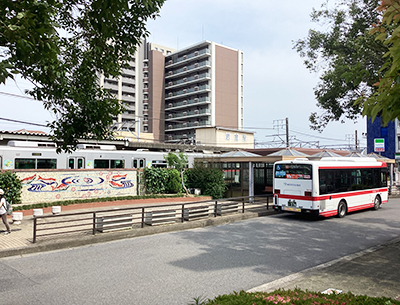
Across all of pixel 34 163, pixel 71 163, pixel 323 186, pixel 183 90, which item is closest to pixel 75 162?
pixel 71 163

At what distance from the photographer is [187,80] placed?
249 ft

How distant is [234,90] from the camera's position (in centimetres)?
7644

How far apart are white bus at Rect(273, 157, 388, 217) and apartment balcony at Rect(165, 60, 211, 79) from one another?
57.3m

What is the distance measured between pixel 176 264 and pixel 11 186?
11815 millimetres

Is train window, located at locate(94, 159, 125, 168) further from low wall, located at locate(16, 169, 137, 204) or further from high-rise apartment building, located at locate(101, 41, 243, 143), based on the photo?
high-rise apartment building, located at locate(101, 41, 243, 143)

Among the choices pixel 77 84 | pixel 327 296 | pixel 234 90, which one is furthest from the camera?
pixel 234 90

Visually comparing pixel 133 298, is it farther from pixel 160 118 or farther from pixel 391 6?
pixel 160 118

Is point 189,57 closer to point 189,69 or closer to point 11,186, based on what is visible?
point 189,69

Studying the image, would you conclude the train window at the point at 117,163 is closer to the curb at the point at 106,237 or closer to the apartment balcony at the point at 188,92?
the curb at the point at 106,237

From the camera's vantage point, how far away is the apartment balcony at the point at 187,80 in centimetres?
7200

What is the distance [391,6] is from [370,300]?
3.88m

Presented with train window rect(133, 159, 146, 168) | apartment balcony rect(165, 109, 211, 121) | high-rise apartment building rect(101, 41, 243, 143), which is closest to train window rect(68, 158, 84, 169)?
train window rect(133, 159, 146, 168)

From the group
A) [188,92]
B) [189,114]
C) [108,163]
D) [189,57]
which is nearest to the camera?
[108,163]

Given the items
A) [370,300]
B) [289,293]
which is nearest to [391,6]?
[370,300]
